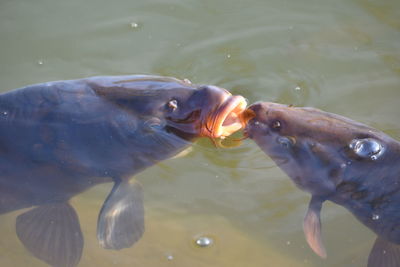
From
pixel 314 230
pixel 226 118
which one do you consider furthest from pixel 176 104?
pixel 314 230

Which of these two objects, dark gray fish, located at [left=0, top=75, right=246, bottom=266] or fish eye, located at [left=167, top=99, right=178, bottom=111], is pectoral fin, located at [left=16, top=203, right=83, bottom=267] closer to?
dark gray fish, located at [left=0, top=75, right=246, bottom=266]

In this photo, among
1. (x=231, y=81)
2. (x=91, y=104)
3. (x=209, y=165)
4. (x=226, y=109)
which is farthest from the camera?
(x=231, y=81)

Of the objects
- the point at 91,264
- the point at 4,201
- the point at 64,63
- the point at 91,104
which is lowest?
the point at 91,264

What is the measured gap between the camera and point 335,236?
379 cm

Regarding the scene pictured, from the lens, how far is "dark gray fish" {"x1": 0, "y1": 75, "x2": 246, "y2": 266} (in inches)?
130

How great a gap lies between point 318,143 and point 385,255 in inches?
35.0

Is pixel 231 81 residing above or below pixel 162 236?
above

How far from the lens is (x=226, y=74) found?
461 centimetres

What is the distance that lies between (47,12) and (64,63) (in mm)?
824

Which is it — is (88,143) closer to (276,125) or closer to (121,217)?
(121,217)

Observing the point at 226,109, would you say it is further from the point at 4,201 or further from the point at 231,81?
the point at 4,201

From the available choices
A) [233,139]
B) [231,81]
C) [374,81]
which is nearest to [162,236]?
[233,139]

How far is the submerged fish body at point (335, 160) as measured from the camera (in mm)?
3201

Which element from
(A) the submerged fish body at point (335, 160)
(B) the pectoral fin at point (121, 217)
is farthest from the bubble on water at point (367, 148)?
(B) the pectoral fin at point (121, 217)
